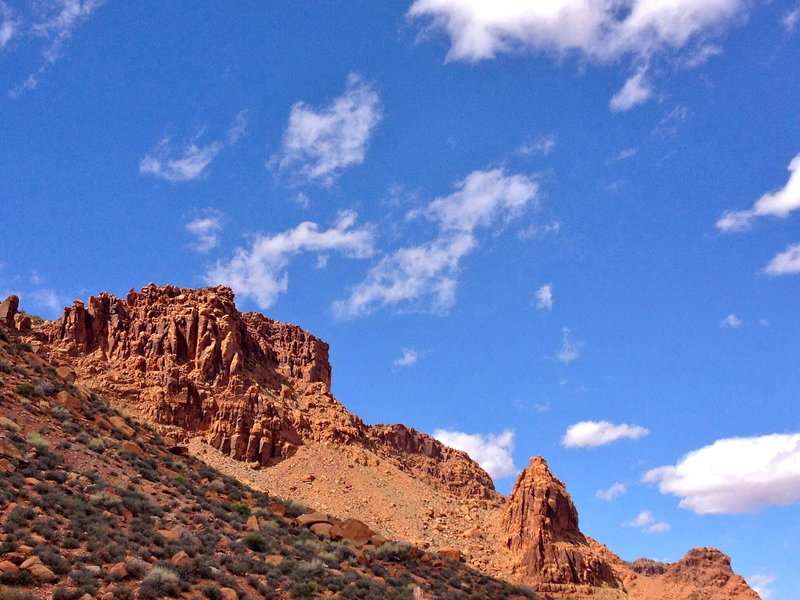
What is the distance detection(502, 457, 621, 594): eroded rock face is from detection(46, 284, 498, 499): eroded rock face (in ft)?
76.2

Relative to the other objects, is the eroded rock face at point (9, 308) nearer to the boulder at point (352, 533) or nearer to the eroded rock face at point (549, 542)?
the boulder at point (352, 533)

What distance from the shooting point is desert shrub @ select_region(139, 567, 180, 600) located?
1715 cm

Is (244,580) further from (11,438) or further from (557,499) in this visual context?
(557,499)

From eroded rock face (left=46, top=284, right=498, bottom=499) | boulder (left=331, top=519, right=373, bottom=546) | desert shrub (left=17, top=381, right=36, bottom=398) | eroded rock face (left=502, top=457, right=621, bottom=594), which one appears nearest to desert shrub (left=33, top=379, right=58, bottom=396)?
desert shrub (left=17, top=381, right=36, bottom=398)

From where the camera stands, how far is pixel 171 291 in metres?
98.4

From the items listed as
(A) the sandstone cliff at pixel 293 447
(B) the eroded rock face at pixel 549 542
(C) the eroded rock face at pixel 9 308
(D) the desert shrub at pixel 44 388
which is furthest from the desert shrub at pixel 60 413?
(B) the eroded rock face at pixel 549 542

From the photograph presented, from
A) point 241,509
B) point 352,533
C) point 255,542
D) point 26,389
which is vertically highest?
point 26,389

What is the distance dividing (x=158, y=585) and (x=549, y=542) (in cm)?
7116

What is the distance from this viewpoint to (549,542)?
8119cm

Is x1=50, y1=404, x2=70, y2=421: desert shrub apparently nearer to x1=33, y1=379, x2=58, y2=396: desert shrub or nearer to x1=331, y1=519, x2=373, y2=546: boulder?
x1=33, y1=379, x2=58, y2=396: desert shrub

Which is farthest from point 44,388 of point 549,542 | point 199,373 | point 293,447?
point 549,542

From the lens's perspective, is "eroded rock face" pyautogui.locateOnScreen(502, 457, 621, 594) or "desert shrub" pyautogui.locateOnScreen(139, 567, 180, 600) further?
"eroded rock face" pyautogui.locateOnScreen(502, 457, 621, 594)

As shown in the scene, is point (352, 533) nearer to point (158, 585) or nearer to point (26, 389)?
point (158, 585)

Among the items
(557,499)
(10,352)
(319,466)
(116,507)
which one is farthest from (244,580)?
(557,499)
